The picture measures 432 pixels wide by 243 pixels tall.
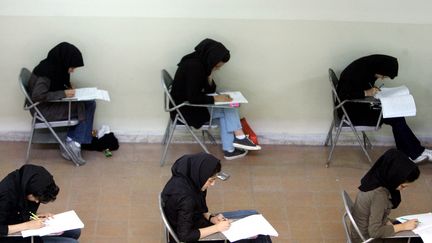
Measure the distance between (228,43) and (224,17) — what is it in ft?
0.77

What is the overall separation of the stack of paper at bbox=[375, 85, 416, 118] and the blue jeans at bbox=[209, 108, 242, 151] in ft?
4.03

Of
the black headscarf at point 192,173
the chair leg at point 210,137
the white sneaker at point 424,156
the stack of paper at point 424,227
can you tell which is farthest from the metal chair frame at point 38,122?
the white sneaker at point 424,156

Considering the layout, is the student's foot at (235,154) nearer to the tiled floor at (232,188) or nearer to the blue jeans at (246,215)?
the tiled floor at (232,188)

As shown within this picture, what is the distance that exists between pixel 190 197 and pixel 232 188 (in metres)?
1.70

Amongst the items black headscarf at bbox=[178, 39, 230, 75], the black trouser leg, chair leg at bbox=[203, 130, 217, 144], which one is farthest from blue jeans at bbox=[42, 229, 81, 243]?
the black trouser leg

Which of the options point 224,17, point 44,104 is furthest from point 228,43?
point 44,104

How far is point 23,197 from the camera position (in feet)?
11.9

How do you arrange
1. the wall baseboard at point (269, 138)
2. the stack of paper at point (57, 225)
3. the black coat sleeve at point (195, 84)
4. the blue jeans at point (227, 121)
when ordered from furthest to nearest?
the wall baseboard at point (269, 138) → the blue jeans at point (227, 121) → the black coat sleeve at point (195, 84) → the stack of paper at point (57, 225)

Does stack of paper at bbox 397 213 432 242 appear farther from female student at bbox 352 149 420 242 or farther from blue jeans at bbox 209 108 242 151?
blue jeans at bbox 209 108 242 151

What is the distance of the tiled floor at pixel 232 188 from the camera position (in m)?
4.70

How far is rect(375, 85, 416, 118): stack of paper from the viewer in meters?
5.26

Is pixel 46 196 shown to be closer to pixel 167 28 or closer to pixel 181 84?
pixel 181 84

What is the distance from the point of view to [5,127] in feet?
19.1

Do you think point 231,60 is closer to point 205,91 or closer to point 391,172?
point 205,91
